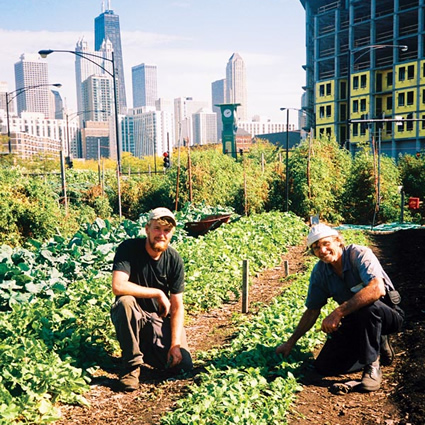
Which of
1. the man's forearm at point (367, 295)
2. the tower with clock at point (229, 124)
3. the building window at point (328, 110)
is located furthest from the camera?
the building window at point (328, 110)

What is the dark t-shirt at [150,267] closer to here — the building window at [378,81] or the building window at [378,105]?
the building window at [378,105]

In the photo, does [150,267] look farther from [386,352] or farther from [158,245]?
[386,352]

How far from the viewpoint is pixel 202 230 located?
557 inches

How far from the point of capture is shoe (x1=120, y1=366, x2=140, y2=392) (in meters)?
4.84

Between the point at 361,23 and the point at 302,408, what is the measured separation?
182 ft

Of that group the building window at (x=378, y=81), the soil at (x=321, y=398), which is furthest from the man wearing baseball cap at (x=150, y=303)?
the building window at (x=378, y=81)

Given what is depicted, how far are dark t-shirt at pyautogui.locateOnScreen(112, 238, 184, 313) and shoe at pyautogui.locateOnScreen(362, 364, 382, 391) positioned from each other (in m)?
1.93

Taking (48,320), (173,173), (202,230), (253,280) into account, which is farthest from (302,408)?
(173,173)

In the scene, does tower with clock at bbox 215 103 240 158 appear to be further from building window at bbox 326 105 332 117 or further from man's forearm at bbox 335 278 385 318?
man's forearm at bbox 335 278 385 318

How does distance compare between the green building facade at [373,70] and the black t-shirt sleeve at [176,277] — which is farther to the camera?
the green building facade at [373,70]

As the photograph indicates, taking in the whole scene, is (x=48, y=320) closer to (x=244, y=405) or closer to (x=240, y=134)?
(x=244, y=405)

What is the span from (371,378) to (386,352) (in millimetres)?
523

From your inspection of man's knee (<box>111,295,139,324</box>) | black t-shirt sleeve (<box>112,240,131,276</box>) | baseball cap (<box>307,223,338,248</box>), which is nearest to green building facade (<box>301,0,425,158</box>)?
baseball cap (<box>307,223,338,248</box>)

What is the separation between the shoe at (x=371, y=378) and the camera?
4680 millimetres
